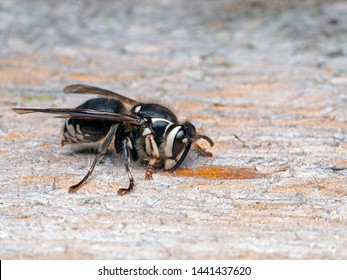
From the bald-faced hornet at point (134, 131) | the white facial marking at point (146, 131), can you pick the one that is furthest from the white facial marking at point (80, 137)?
the white facial marking at point (146, 131)

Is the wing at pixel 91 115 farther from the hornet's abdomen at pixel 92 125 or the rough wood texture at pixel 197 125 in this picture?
the rough wood texture at pixel 197 125

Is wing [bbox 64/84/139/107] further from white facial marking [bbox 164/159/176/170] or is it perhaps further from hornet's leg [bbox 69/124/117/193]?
white facial marking [bbox 164/159/176/170]

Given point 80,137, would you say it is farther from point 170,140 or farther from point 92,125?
point 170,140

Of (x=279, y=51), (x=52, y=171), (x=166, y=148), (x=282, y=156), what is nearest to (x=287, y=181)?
(x=282, y=156)

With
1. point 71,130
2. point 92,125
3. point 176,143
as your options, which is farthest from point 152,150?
point 71,130

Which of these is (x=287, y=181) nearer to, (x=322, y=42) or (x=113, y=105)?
(x=113, y=105)

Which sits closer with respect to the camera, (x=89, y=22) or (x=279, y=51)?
(x=279, y=51)
